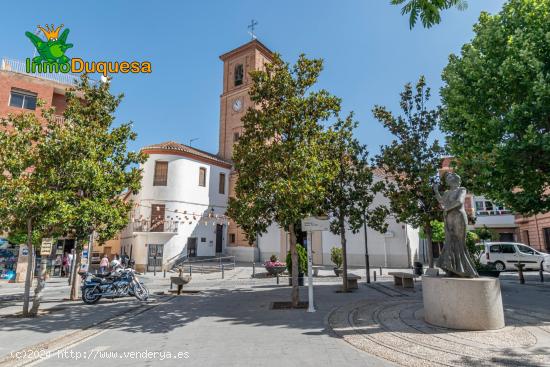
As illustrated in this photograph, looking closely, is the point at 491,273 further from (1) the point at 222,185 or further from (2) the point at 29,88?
(2) the point at 29,88

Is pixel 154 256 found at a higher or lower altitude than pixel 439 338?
higher

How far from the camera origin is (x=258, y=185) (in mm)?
10016

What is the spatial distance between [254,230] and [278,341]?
4.22 metres

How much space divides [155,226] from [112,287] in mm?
14454

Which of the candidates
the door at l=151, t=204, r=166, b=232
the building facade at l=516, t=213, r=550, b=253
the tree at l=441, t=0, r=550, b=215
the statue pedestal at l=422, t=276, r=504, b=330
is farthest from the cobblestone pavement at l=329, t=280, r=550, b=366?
the building facade at l=516, t=213, r=550, b=253

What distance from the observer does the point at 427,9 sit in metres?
4.39

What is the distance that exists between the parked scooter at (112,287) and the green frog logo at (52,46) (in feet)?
50.0

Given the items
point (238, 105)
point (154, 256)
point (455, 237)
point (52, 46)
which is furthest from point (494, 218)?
point (52, 46)

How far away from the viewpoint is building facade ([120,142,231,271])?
2578 centimetres

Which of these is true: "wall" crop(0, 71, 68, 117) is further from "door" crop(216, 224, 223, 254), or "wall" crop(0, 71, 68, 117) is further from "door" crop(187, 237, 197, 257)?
"door" crop(216, 224, 223, 254)

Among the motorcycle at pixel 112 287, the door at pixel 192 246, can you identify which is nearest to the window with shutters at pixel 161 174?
the door at pixel 192 246

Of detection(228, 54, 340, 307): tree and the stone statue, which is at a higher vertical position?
detection(228, 54, 340, 307): tree

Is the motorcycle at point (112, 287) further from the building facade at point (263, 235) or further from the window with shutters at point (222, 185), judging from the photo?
the window with shutters at point (222, 185)

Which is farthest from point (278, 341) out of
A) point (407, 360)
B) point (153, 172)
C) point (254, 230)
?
point (153, 172)
